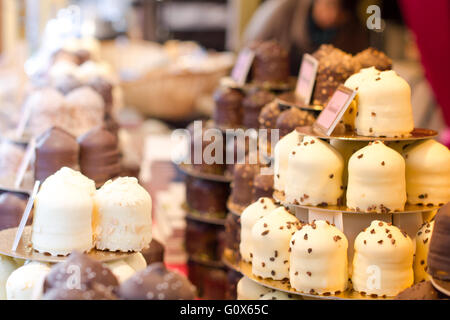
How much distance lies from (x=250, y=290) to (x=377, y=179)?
599 millimetres

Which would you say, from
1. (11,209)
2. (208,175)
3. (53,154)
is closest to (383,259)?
(53,154)

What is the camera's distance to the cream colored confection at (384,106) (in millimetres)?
2241

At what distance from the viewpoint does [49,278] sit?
175cm

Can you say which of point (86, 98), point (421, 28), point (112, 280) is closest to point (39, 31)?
point (86, 98)

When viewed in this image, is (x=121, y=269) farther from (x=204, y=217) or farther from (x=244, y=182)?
(x=204, y=217)

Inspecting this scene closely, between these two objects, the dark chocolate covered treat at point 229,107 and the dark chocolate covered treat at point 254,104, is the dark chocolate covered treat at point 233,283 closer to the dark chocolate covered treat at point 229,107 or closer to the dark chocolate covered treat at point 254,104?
the dark chocolate covered treat at point 254,104

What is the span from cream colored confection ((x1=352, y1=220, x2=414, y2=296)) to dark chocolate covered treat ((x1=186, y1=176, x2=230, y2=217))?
1.49m

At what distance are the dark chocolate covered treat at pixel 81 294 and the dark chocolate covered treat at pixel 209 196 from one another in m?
1.89

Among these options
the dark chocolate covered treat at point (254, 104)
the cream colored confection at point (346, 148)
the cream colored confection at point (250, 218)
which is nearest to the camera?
the cream colored confection at point (346, 148)

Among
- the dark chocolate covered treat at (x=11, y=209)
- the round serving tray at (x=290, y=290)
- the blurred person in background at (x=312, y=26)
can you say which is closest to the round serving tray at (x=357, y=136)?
the round serving tray at (x=290, y=290)

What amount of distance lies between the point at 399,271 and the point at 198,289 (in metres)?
1.74

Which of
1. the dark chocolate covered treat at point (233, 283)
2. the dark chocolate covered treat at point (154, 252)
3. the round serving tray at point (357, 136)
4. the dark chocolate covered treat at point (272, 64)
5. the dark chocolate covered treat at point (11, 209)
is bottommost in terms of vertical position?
the dark chocolate covered treat at point (233, 283)

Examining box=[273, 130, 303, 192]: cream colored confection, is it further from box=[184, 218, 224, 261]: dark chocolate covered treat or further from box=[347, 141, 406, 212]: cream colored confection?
box=[184, 218, 224, 261]: dark chocolate covered treat

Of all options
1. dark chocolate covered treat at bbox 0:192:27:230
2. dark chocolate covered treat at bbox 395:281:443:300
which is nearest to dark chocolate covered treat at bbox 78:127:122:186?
dark chocolate covered treat at bbox 0:192:27:230
